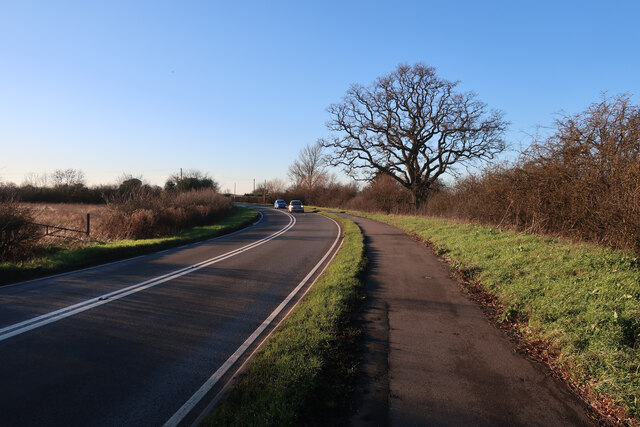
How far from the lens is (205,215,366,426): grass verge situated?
10.3 feet

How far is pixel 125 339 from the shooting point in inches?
190

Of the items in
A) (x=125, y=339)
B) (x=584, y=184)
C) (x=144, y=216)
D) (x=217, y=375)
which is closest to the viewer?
(x=217, y=375)

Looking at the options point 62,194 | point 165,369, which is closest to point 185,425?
point 165,369

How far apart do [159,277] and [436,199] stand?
24.5m

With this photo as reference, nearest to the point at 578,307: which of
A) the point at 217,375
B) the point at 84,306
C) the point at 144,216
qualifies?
the point at 217,375

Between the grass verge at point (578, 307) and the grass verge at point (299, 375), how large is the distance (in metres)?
2.55

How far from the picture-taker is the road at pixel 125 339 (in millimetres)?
3320

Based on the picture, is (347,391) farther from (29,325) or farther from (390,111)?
(390,111)

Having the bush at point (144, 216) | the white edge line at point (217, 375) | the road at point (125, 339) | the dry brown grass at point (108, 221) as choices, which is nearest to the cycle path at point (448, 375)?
the white edge line at point (217, 375)

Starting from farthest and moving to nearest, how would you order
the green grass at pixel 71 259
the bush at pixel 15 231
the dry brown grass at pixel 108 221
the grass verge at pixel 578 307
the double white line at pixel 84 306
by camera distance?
the dry brown grass at pixel 108 221 < the bush at pixel 15 231 < the green grass at pixel 71 259 < the double white line at pixel 84 306 < the grass verge at pixel 578 307

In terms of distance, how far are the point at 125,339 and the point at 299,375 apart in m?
2.63

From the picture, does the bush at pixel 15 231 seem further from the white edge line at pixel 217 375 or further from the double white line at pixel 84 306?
the white edge line at pixel 217 375

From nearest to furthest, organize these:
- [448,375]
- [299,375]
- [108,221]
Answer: [299,375]
[448,375]
[108,221]

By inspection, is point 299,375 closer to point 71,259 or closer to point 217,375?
point 217,375
